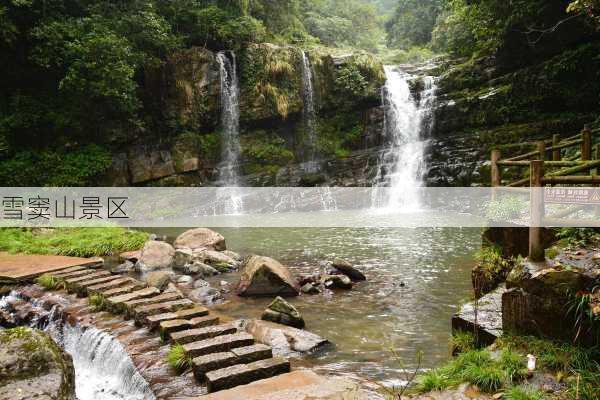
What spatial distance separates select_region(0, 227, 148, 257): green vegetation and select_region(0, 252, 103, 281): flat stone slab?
58cm

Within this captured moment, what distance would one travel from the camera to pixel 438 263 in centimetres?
921

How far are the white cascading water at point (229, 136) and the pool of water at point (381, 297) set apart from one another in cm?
686

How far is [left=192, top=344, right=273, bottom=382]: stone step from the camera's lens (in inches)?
156

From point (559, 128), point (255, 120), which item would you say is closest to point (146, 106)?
point (255, 120)

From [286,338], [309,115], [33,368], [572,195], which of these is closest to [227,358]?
[286,338]

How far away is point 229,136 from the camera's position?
2028cm

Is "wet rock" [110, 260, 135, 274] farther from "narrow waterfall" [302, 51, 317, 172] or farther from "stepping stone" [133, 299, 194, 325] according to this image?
"narrow waterfall" [302, 51, 317, 172]

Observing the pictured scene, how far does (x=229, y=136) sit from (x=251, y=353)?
17.0 metres

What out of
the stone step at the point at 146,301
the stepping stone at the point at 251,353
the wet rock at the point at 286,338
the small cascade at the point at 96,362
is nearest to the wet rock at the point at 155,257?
the small cascade at the point at 96,362

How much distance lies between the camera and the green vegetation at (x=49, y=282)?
693 centimetres

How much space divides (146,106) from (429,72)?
1410 cm

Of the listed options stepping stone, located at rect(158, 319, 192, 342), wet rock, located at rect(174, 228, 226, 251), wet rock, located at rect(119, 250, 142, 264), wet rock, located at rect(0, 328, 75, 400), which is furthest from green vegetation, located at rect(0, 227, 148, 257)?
wet rock, located at rect(0, 328, 75, 400)

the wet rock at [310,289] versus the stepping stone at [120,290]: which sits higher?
the stepping stone at [120,290]

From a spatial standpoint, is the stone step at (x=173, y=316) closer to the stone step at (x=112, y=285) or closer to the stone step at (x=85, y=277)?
the stone step at (x=112, y=285)
